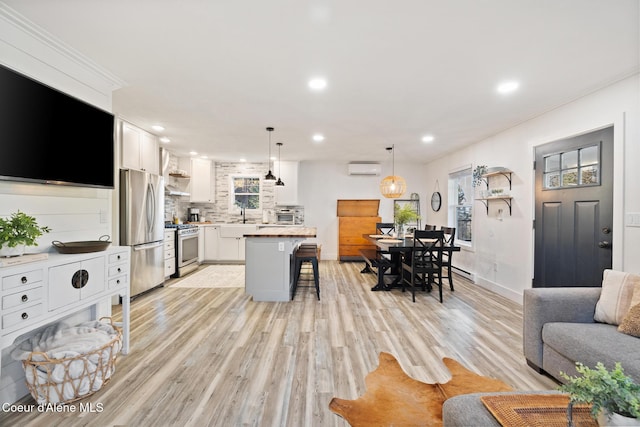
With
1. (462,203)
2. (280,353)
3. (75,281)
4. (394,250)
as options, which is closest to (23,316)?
(75,281)

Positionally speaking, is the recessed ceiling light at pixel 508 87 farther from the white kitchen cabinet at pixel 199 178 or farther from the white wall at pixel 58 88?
the white kitchen cabinet at pixel 199 178

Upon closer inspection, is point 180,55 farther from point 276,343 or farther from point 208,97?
point 276,343

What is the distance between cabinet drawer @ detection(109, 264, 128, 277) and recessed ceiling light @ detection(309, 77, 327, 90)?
91.5 inches

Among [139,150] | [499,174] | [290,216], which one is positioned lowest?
[290,216]

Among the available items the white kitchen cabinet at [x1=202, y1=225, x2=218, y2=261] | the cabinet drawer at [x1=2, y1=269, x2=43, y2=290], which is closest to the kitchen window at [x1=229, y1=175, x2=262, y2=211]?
the white kitchen cabinet at [x1=202, y1=225, x2=218, y2=261]

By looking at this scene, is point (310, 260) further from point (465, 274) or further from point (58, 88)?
point (465, 274)

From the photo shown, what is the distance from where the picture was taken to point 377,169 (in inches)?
277

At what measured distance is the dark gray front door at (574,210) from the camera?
2740mm

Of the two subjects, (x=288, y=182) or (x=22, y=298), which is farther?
(x=288, y=182)

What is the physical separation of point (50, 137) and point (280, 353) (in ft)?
7.88

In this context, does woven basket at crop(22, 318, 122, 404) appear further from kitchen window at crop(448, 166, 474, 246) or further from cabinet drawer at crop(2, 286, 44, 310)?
kitchen window at crop(448, 166, 474, 246)

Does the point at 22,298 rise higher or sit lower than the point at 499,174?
lower

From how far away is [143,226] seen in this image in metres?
4.02

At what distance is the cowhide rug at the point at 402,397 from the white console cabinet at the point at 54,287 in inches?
70.7
